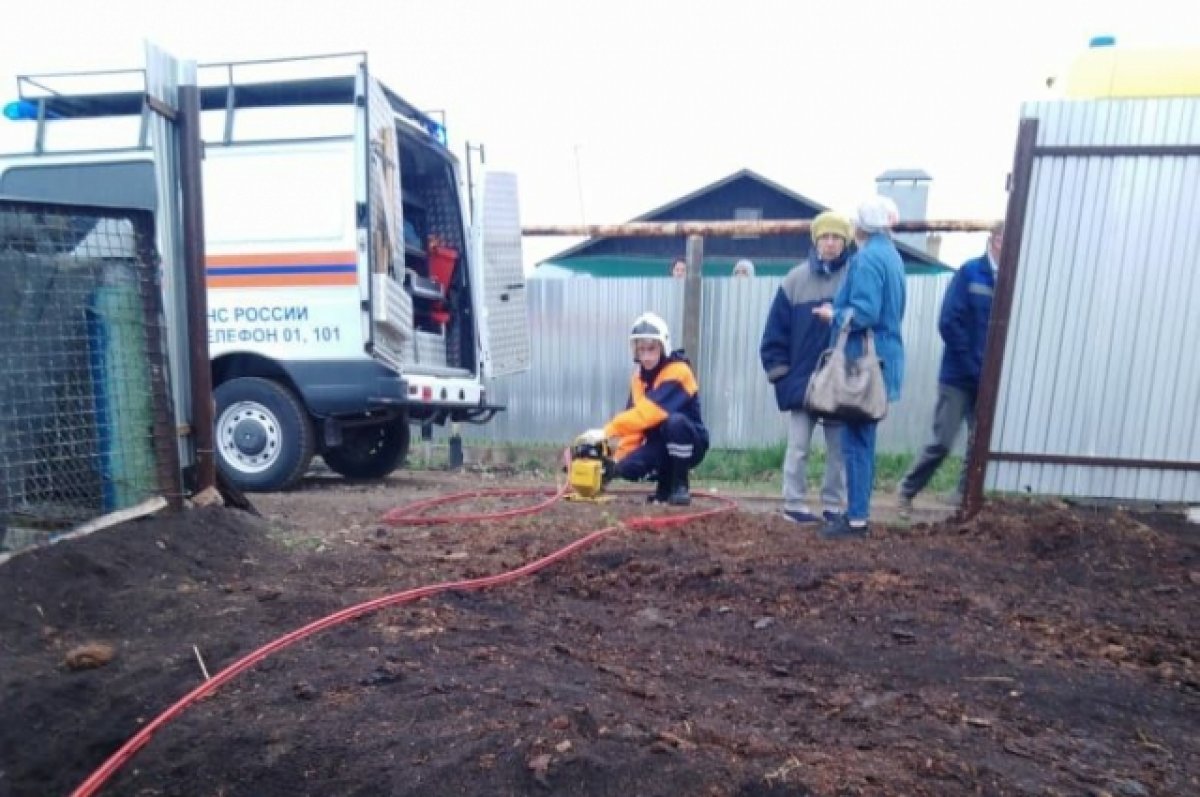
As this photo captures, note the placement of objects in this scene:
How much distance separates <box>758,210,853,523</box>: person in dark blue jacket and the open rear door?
2.70m

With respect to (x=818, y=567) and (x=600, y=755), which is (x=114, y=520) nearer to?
(x=600, y=755)

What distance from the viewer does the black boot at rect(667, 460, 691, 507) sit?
558 cm

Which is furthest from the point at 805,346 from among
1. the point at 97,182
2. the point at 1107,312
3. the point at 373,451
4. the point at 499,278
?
the point at 97,182

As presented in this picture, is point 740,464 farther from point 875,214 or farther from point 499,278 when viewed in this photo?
point 875,214

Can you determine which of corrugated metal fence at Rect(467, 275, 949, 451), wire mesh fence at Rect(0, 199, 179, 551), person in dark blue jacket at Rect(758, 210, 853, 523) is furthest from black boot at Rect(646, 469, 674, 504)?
wire mesh fence at Rect(0, 199, 179, 551)

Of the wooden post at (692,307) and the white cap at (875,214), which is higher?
the white cap at (875,214)

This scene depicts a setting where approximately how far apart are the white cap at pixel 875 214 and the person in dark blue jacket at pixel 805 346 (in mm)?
149

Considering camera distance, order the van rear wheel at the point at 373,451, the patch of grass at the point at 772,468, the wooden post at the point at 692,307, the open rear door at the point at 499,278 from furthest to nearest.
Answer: the wooden post at the point at 692,307 < the patch of grass at the point at 772,468 < the van rear wheel at the point at 373,451 < the open rear door at the point at 499,278

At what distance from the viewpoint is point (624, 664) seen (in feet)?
9.04

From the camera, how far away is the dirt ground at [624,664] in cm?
207

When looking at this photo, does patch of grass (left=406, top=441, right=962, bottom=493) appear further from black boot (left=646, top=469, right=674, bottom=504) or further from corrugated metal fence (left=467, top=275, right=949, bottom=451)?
black boot (left=646, top=469, right=674, bottom=504)

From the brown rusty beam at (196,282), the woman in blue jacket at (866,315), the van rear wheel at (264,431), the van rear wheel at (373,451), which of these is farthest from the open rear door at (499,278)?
the woman in blue jacket at (866,315)

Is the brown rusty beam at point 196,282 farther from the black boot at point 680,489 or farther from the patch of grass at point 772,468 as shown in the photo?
the patch of grass at point 772,468

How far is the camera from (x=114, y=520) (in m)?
3.60
